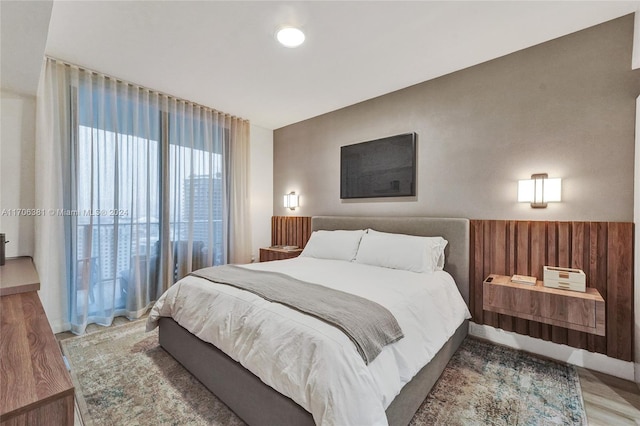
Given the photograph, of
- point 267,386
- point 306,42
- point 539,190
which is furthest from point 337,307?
point 306,42

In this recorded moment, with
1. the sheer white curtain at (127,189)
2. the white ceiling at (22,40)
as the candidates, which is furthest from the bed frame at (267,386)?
the white ceiling at (22,40)

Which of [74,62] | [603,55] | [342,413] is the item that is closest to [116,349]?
[342,413]

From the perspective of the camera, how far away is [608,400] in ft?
6.12

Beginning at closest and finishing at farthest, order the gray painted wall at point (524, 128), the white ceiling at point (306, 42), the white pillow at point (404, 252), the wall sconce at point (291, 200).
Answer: the white ceiling at point (306, 42) < the gray painted wall at point (524, 128) < the white pillow at point (404, 252) < the wall sconce at point (291, 200)

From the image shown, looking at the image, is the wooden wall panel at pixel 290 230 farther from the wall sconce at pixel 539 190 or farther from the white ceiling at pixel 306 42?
the wall sconce at pixel 539 190

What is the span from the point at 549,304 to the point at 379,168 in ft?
7.03

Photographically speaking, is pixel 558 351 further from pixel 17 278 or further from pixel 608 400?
pixel 17 278

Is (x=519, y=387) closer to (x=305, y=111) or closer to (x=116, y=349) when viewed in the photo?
(x=116, y=349)

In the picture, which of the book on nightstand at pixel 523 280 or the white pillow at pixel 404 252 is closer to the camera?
the book on nightstand at pixel 523 280

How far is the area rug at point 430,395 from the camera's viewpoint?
1.68 metres

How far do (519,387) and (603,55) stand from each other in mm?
2617

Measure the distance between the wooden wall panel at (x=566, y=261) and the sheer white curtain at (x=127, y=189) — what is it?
3.30 m

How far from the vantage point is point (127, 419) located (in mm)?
1670

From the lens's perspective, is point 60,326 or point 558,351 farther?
point 60,326
